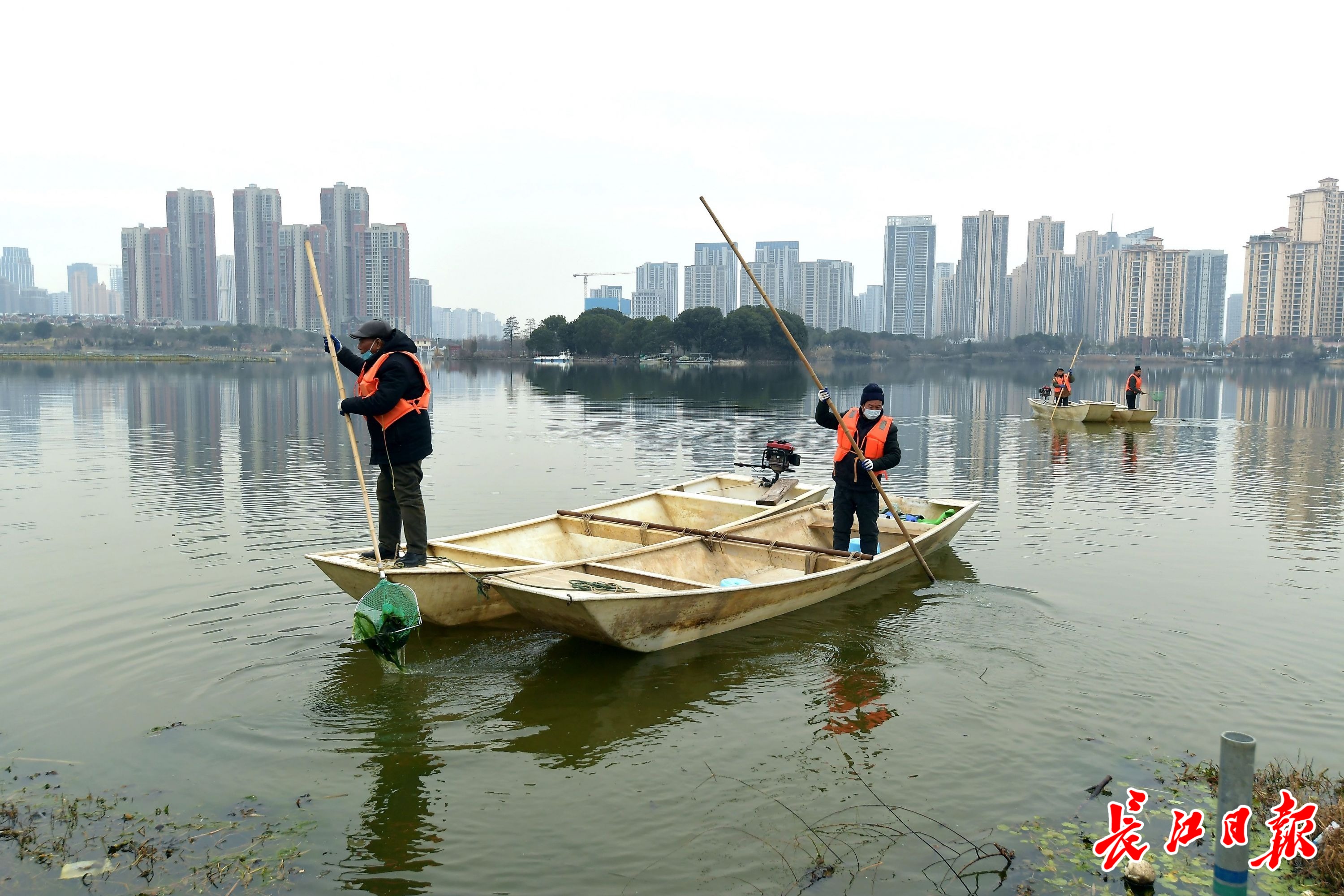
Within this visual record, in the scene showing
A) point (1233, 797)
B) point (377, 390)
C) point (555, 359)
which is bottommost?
point (1233, 797)

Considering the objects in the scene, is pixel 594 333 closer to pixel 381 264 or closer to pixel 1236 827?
pixel 381 264

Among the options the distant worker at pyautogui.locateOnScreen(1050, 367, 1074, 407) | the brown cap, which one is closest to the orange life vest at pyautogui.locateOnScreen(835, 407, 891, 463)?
the brown cap

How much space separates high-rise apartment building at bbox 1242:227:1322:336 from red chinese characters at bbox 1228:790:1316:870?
587ft

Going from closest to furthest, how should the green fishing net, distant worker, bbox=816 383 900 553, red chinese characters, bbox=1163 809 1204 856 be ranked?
red chinese characters, bbox=1163 809 1204 856 < the green fishing net < distant worker, bbox=816 383 900 553

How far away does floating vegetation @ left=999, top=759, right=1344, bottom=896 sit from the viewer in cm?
457

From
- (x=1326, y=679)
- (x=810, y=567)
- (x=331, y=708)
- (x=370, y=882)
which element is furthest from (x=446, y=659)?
(x=1326, y=679)

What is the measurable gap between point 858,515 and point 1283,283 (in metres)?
177

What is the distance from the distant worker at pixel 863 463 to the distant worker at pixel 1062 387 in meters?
22.7

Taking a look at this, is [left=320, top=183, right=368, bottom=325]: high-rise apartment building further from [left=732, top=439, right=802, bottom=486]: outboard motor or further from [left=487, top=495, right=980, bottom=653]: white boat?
[left=487, top=495, right=980, bottom=653]: white boat

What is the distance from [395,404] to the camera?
7.54m

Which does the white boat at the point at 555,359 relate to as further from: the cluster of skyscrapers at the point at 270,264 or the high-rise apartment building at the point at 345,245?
the high-rise apartment building at the point at 345,245

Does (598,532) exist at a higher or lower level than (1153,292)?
lower

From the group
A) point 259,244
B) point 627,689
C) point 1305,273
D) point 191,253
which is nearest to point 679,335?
point 627,689

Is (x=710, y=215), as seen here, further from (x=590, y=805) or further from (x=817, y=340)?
(x=817, y=340)
